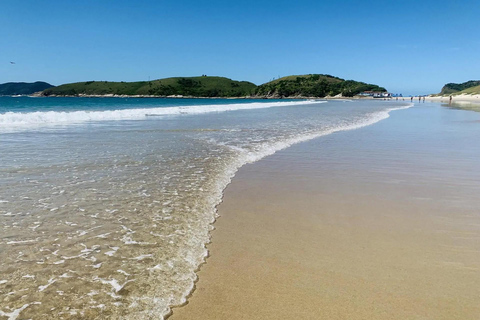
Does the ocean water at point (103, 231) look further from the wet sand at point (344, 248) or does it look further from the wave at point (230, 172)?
the wet sand at point (344, 248)

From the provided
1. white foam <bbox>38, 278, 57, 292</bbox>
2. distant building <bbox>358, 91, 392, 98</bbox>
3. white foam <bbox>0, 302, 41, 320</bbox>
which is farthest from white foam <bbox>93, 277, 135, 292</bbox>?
distant building <bbox>358, 91, 392, 98</bbox>

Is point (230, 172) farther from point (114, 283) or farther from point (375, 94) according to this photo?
point (375, 94)

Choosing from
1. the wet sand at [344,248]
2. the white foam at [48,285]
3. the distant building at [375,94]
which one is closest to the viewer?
the wet sand at [344,248]

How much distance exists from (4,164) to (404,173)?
10.1m

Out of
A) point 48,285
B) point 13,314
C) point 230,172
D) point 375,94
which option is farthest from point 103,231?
point 375,94

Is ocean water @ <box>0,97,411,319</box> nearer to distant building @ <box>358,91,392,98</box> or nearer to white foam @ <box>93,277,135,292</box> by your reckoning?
white foam @ <box>93,277,135,292</box>

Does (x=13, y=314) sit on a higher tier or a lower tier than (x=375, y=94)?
lower

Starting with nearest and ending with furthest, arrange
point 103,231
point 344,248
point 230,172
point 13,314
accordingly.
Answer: point 13,314 < point 344,248 < point 103,231 < point 230,172

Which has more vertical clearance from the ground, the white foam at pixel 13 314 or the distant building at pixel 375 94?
the distant building at pixel 375 94

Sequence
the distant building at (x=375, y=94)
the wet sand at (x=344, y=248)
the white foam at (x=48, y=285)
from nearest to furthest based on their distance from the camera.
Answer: the wet sand at (x=344, y=248) → the white foam at (x=48, y=285) → the distant building at (x=375, y=94)

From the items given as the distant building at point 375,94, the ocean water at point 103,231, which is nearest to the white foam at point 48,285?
the ocean water at point 103,231

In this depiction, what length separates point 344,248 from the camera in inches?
159

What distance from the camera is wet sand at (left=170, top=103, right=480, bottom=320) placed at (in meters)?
2.95

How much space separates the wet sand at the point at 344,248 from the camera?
9.68 ft
